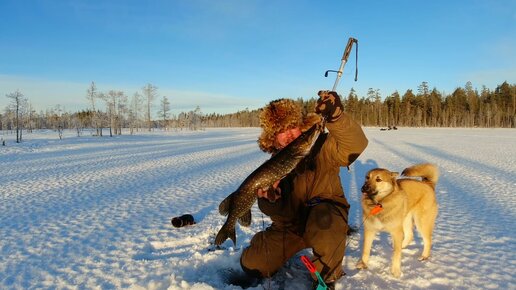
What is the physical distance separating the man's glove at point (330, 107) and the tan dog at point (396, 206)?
1316mm

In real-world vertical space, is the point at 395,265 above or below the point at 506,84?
below

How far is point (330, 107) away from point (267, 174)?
0.93 metres

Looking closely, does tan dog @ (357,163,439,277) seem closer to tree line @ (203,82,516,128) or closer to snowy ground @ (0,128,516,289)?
snowy ground @ (0,128,516,289)

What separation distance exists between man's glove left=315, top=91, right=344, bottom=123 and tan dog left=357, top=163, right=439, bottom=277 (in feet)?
4.32

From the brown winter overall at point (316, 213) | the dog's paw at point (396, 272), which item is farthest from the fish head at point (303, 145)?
the dog's paw at point (396, 272)

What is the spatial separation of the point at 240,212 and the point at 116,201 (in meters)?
6.45

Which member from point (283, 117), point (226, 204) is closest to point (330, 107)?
point (283, 117)

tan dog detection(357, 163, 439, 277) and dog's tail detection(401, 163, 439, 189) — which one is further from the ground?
dog's tail detection(401, 163, 439, 189)

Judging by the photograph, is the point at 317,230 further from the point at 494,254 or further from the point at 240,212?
the point at 494,254

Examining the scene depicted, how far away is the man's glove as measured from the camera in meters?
3.12

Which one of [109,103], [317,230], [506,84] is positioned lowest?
[317,230]

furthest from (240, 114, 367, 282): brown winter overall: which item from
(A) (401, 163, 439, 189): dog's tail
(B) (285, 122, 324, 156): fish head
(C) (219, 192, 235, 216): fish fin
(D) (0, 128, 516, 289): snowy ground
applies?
(A) (401, 163, 439, 189): dog's tail

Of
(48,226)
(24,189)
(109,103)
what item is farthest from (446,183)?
(109,103)

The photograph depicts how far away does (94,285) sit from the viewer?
3.92 m
